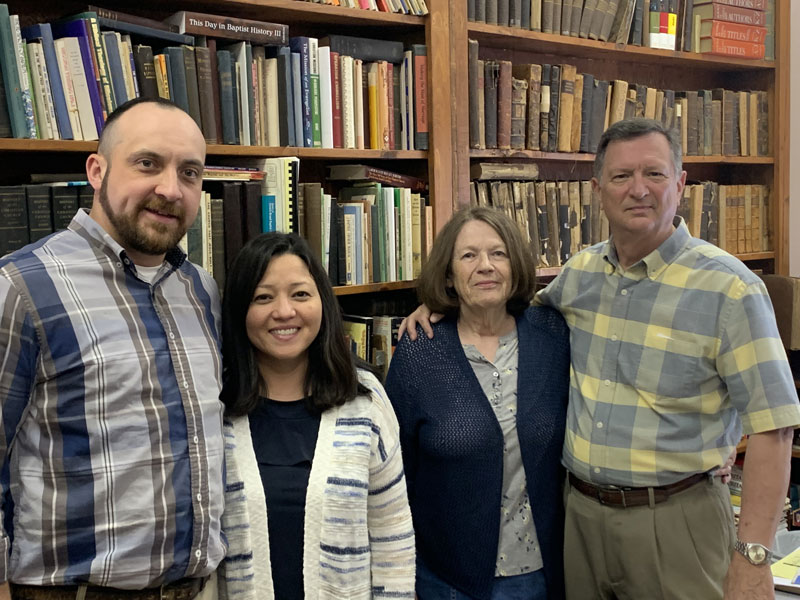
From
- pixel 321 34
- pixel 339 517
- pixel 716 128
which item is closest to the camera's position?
pixel 339 517

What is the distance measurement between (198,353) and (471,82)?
1.61 meters

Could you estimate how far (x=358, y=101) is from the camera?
2553mm

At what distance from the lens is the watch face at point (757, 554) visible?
171 centimetres

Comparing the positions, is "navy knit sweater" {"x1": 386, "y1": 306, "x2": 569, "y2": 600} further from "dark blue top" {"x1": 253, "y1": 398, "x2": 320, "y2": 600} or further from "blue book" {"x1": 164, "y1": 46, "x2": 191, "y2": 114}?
"blue book" {"x1": 164, "y1": 46, "x2": 191, "y2": 114}

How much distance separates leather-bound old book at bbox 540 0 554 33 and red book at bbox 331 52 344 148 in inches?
35.8

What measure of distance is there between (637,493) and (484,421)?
387mm

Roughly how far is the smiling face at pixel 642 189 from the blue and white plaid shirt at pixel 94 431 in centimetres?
105

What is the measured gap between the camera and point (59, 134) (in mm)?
1968

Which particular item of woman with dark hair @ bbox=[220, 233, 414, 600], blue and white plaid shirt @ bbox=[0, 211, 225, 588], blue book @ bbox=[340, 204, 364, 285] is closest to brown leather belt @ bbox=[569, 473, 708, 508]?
woman with dark hair @ bbox=[220, 233, 414, 600]

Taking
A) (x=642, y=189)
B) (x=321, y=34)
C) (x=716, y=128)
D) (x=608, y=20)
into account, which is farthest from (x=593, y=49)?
(x=642, y=189)

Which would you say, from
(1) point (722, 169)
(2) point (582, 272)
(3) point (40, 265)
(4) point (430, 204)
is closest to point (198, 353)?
(3) point (40, 265)

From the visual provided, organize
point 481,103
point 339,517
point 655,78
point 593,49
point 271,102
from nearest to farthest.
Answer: point 339,517, point 271,102, point 481,103, point 593,49, point 655,78

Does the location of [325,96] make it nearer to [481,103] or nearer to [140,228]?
[481,103]

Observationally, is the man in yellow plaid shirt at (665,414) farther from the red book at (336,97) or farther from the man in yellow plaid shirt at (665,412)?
the red book at (336,97)
